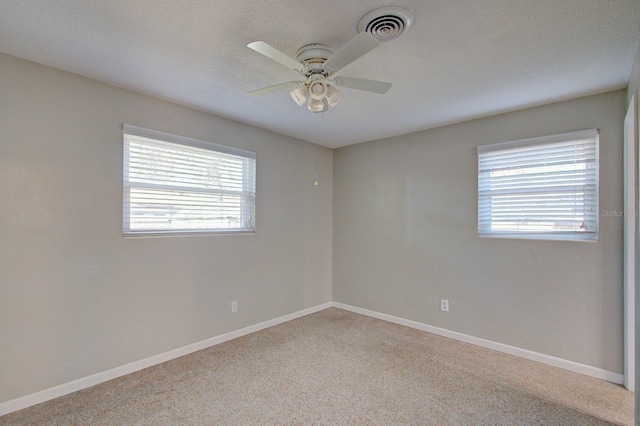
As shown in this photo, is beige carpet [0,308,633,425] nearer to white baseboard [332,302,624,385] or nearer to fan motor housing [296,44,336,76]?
white baseboard [332,302,624,385]

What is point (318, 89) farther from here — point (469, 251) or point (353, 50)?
point (469, 251)

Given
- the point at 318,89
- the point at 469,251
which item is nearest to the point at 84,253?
the point at 318,89

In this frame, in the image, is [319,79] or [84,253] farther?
[84,253]

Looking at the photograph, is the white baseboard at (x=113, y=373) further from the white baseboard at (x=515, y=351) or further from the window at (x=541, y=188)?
the window at (x=541, y=188)

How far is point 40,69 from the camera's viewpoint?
7.24 feet

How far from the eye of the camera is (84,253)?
7.82 ft

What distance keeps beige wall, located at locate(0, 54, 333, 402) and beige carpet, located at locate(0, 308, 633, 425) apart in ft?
0.90

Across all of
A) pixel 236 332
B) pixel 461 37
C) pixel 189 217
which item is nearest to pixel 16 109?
pixel 189 217

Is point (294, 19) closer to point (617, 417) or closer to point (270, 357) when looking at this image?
point (270, 357)

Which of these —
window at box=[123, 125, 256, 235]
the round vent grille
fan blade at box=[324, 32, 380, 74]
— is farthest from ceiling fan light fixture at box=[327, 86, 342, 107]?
window at box=[123, 125, 256, 235]

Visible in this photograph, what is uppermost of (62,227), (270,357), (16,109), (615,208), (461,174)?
(16,109)

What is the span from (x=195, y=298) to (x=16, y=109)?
202 centimetres

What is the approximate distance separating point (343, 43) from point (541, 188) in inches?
91.9

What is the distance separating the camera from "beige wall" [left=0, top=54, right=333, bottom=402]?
211cm
